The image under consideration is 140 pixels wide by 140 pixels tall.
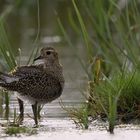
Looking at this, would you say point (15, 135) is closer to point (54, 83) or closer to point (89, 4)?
point (54, 83)

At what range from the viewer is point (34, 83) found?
7602mm

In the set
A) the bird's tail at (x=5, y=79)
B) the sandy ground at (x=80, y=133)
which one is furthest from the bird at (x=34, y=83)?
the sandy ground at (x=80, y=133)

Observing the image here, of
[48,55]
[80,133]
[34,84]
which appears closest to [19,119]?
[34,84]

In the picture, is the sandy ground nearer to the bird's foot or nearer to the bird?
the bird's foot

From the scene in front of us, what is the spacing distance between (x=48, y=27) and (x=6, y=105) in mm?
8278

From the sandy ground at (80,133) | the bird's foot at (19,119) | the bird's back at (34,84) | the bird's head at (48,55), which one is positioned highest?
the bird's head at (48,55)

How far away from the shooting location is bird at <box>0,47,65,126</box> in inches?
295

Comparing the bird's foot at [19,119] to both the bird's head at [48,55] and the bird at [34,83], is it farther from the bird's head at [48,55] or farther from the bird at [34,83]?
the bird's head at [48,55]

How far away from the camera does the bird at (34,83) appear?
24.6 ft

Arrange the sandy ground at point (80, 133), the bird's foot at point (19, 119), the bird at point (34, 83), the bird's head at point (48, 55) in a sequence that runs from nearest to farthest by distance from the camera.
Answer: the sandy ground at point (80, 133)
the bird's foot at point (19, 119)
the bird at point (34, 83)
the bird's head at point (48, 55)

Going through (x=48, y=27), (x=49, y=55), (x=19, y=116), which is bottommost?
(x=19, y=116)

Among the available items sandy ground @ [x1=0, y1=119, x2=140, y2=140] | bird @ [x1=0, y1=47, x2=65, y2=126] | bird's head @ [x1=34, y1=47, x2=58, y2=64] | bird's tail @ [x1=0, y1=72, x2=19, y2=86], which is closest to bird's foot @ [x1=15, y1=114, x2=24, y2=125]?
bird @ [x1=0, y1=47, x2=65, y2=126]

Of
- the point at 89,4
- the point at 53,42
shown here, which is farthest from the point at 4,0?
the point at 89,4

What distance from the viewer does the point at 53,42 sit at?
1438 centimetres
